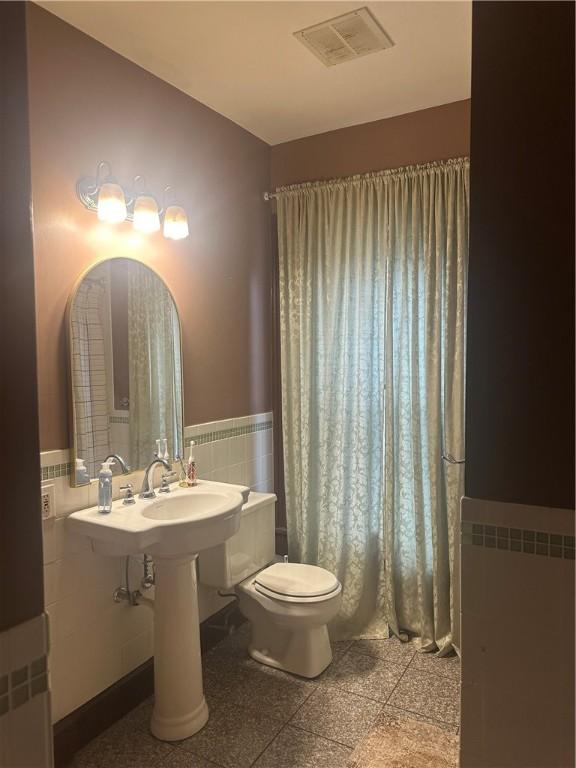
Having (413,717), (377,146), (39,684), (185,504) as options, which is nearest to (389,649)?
(413,717)

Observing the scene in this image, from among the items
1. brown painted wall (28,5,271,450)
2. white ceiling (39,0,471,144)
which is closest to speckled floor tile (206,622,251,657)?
brown painted wall (28,5,271,450)

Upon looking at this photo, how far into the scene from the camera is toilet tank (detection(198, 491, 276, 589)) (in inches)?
98.2

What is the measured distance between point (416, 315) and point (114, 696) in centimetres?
215

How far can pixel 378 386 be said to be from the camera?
111 inches

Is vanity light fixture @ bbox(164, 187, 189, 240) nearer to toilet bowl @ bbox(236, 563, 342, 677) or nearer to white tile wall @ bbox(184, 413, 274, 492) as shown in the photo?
white tile wall @ bbox(184, 413, 274, 492)

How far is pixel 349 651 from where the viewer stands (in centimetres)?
270

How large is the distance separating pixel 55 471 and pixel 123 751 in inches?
42.4

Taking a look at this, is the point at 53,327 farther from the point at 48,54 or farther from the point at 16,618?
the point at 16,618

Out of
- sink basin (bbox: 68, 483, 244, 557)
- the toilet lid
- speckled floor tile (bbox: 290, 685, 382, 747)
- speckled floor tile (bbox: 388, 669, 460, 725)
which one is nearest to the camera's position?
sink basin (bbox: 68, 483, 244, 557)

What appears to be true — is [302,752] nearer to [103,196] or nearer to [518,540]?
[518,540]

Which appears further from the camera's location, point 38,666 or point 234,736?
point 234,736

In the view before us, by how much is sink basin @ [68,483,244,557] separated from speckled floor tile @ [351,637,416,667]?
1.13 meters

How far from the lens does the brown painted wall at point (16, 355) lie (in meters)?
0.82

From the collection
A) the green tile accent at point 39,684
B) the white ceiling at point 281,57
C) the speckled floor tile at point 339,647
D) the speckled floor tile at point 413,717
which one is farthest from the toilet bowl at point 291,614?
the white ceiling at point 281,57
